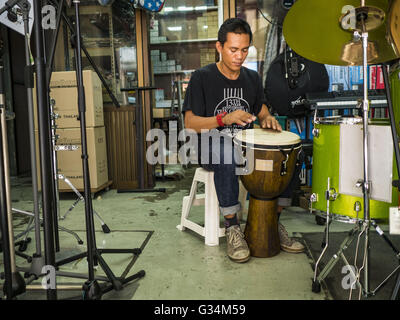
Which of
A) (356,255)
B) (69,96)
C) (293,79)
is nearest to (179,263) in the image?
(356,255)

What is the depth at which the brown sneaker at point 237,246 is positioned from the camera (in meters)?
1.76

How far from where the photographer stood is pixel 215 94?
204 centimetres

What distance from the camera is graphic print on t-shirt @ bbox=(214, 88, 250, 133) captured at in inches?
80.8

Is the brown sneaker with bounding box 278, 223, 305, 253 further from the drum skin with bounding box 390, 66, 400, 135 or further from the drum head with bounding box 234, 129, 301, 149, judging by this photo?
the drum skin with bounding box 390, 66, 400, 135

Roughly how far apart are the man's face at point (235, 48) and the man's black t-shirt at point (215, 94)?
11cm

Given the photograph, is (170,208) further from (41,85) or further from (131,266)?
(41,85)

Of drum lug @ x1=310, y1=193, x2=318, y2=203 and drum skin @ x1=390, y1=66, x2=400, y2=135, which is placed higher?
drum skin @ x1=390, y1=66, x2=400, y2=135

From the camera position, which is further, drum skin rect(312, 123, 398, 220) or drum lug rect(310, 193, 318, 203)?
drum lug rect(310, 193, 318, 203)

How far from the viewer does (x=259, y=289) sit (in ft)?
4.84

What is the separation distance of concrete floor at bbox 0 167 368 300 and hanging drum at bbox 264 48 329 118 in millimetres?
→ 878

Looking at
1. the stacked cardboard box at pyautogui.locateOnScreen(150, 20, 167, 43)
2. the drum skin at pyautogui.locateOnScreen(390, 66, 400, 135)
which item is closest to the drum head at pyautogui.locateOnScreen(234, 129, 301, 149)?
the drum skin at pyautogui.locateOnScreen(390, 66, 400, 135)

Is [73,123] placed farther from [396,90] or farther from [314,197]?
[396,90]

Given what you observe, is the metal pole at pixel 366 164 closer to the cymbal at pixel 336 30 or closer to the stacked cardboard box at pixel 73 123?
the cymbal at pixel 336 30

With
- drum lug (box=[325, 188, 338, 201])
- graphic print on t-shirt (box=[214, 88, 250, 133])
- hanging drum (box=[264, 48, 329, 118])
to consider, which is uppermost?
hanging drum (box=[264, 48, 329, 118])
